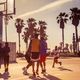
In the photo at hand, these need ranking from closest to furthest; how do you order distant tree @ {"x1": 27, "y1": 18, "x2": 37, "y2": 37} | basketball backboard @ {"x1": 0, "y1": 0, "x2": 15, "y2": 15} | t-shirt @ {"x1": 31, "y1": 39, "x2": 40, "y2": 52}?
1. t-shirt @ {"x1": 31, "y1": 39, "x2": 40, "y2": 52}
2. basketball backboard @ {"x1": 0, "y1": 0, "x2": 15, "y2": 15}
3. distant tree @ {"x1": 27, "y1": 18, "x2": 37, "y2": 37}

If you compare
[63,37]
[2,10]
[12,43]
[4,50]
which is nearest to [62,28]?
[63,37]

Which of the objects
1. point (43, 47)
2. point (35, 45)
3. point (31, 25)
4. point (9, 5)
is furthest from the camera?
point (31, 25)

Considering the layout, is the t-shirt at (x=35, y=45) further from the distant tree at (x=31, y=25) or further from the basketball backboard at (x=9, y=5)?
the distant tree at (x=31, y=25)

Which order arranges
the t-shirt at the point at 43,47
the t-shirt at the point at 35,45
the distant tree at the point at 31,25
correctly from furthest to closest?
the distant tree at the point at 31,25, the t-shirt at the point at 43,47, the t-shirt at the point at 35,45

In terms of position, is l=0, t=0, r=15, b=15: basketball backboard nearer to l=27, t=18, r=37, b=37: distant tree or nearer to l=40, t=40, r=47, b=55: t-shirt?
l=40, t=40, r=47, b=55: t-shirt

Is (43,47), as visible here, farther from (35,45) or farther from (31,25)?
(31,25)

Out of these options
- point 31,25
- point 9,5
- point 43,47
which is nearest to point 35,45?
point 43,47

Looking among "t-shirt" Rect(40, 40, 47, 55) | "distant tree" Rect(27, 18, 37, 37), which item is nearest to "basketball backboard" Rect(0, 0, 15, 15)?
"t-shirt" Rect(40, 40, 47, 55)

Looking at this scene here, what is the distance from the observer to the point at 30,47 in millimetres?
16078

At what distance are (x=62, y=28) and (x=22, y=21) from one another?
16802 millimetres

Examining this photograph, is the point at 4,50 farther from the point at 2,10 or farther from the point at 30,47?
the point at 2,10

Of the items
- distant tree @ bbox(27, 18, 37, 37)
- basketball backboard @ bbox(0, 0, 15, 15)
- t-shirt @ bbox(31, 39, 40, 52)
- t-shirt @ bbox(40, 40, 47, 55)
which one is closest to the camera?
t-shirt @ bbox(31, 39, 40, 52)

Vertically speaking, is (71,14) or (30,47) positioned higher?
(71,14)

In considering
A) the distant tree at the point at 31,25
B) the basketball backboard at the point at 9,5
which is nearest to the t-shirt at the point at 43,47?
the basketball backboard at the point at 9,5
